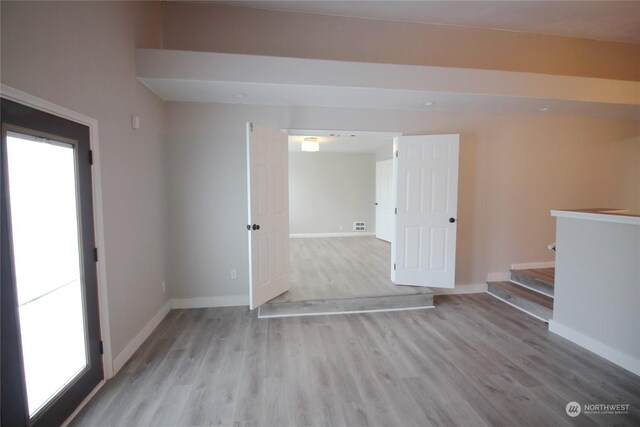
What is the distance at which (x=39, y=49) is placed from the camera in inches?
59.4

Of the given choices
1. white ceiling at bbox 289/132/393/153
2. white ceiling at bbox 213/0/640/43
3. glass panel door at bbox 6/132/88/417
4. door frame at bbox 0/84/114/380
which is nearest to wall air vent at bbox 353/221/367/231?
white ceiling at bbox 289/132/393/153

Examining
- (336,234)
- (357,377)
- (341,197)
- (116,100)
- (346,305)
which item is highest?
(116,100)

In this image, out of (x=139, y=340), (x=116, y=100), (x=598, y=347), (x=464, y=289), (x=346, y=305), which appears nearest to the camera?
(x=116, y=100)

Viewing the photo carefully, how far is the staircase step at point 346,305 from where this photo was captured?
325 cm

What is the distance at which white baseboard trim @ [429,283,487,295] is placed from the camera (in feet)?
12.8

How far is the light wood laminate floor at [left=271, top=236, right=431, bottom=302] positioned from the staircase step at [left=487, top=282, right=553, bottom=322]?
1.05 meters

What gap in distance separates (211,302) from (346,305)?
170 centimetres

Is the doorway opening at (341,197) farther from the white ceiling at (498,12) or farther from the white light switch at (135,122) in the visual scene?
the white light switch at (135,122)

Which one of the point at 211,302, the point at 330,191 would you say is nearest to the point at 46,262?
the point at 211,302

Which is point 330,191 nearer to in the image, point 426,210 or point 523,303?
point 426,210

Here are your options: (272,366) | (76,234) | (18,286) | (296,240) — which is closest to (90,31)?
(76,234)

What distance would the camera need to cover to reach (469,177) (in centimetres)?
382

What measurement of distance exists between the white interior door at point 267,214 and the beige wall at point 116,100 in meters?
1.04

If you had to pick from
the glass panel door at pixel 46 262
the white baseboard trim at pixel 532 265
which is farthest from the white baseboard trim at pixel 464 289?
the glass panel door at pixel 46 262
